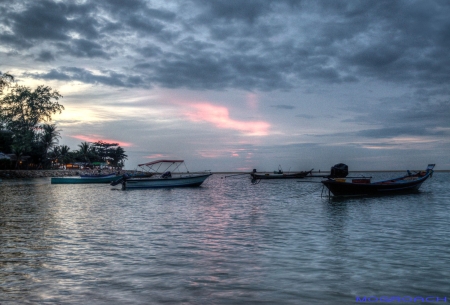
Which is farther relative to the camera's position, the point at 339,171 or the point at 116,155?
the point at 116,155

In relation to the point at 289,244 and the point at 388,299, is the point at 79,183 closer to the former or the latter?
the point at 289,244

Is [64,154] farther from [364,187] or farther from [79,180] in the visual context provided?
[364,187]

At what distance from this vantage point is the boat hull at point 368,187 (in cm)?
3167

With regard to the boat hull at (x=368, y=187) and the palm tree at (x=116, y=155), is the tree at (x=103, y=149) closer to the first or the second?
the palm tree at (x=116, y=155)

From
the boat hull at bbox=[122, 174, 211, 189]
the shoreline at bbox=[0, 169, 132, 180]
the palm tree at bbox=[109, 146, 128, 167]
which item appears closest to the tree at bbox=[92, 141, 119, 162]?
the palm tree at bbox=[109, 146, 128, 167]

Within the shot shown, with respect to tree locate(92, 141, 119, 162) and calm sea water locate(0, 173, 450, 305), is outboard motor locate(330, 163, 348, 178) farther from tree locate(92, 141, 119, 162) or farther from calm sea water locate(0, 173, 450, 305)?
tree locate(92, 141, 119, 162)

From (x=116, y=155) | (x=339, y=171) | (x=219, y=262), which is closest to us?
(x=219, y=262)

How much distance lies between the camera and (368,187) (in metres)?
33.8

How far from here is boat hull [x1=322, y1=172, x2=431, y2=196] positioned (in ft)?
104

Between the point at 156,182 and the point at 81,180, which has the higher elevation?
the point at 156,182

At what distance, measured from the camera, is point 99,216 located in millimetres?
20359

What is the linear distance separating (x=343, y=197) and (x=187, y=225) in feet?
69.2

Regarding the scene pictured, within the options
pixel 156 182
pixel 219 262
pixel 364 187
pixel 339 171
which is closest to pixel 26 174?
pixel 156 182

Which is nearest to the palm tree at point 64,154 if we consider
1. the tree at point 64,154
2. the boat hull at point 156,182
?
the tree at point 64,154
